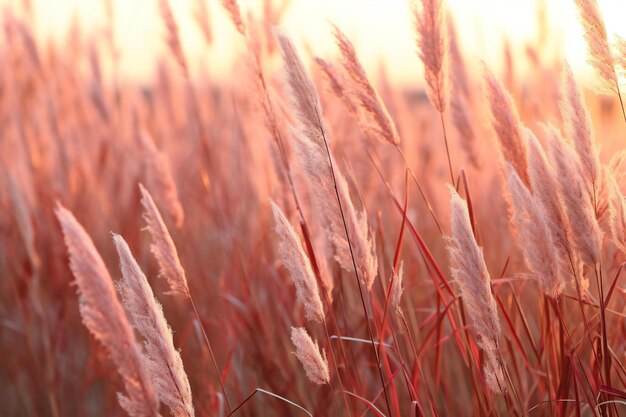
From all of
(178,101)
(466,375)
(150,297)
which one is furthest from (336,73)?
(178,101)

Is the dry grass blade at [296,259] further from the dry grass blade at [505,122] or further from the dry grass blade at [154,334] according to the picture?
the dry grass blade at [505,122]

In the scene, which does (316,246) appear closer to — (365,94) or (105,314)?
(365,94)

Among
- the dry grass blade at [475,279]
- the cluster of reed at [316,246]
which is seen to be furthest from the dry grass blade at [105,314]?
the dry grass blade at [475,279]

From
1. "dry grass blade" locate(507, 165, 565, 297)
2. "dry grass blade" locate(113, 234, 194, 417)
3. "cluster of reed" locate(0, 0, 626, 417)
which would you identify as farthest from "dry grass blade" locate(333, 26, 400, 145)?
"dry grass blade" locate(113, 234, 194, 417)

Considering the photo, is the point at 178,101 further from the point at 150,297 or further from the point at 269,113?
the point at 150,297

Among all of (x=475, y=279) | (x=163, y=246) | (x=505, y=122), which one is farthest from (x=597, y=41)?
(x=163, y=246)

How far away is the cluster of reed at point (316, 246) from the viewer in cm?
101

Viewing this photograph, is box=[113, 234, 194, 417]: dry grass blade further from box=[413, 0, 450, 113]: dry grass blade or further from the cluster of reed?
box=[413, 0, 450, 113]: dry grass blade

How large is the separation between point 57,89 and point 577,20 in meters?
2.65

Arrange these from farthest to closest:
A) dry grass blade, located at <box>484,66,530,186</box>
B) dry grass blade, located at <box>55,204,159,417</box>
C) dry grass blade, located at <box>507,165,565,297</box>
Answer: dry grass blade, located at <box>484,66,530,186</box>
dry grass blade, located at <box>507,165,565,297</box>
dry grass blade, located at <box>55,204,159,417</box>

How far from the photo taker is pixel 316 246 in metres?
1.42

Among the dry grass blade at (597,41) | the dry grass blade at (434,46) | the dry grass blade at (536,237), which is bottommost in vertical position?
the dry grass blade at (536,237)

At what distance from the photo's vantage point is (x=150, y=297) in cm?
94

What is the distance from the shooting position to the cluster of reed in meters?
1.01
